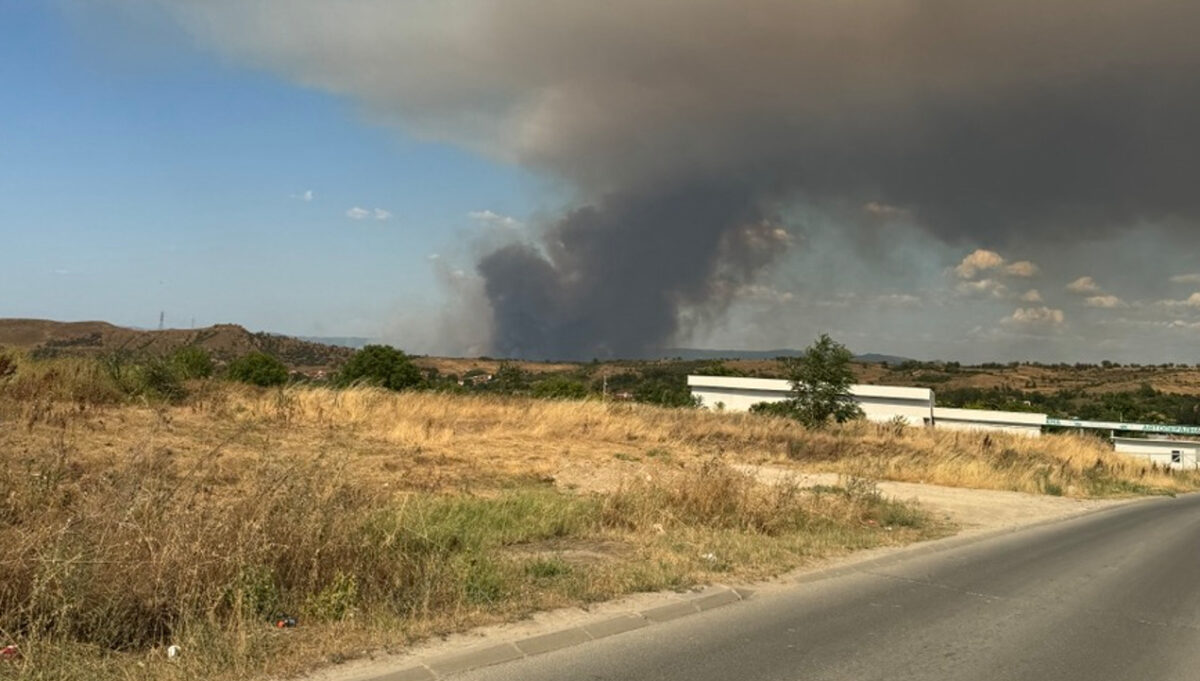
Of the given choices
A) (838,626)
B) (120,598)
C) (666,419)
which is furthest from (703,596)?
(666,419)

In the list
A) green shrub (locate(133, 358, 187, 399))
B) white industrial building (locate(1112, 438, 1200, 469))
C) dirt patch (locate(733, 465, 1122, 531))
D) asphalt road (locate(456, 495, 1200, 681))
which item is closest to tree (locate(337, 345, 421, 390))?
green shrub (locate(133, 358, 187, 399))

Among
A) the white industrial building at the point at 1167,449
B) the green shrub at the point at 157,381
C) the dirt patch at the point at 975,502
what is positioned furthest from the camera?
the white industrial building at the point at 1167,449

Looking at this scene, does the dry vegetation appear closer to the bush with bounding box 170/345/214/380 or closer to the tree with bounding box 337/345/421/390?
the bush with bounding box 170/345/214/380

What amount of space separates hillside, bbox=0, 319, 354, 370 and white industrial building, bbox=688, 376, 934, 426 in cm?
3786

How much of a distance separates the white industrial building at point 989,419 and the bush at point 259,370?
63.8 metres

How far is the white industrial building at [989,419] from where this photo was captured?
83625 millimetres

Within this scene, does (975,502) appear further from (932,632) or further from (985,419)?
(985,419)

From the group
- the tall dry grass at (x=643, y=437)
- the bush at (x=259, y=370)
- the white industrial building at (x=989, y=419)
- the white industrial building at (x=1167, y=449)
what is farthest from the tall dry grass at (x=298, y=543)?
the white industrial building at (x=1167, y=449)

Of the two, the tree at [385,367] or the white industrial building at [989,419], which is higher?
the tree at [385,367]

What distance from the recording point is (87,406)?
1625cm

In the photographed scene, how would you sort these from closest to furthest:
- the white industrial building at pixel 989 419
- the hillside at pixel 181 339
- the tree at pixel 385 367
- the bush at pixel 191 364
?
the bush at pixel 191 364 → the tree at pixel 385 367 → the hillside at pixel 181 339 → the white industrial building at pixel 989 419

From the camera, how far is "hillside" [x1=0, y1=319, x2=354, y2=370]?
4947cm

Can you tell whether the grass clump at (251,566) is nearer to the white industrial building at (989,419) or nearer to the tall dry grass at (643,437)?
the tall dry grass at (643,437)

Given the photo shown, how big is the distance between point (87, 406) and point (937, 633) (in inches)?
624
